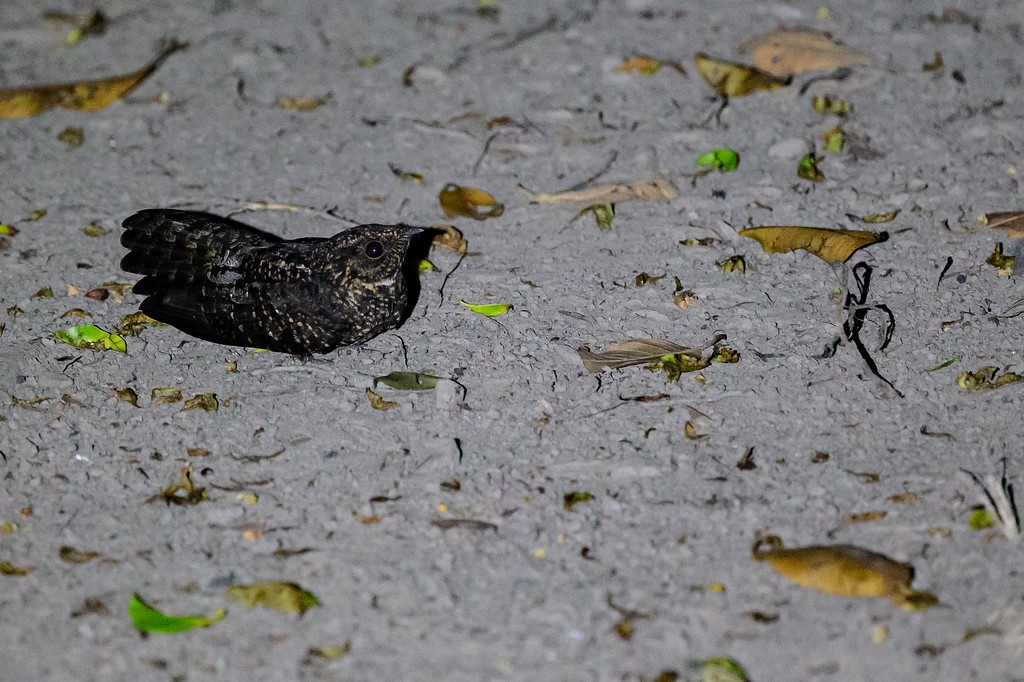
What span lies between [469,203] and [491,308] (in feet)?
2.73

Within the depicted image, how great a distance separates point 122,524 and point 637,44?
4.10 metres

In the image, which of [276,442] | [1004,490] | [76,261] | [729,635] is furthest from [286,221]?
[1004,490]

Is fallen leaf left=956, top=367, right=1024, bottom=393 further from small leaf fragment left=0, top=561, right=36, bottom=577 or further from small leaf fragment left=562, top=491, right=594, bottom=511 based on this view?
small leaf fragment left=0, top=561, right=36, bottom=577

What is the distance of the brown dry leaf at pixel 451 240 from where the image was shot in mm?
4852

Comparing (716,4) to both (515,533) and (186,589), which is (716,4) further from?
(186,589)

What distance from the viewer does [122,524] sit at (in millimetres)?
3615

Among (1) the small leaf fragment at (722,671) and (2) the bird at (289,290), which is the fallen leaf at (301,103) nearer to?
(2) the bird at (289,290)

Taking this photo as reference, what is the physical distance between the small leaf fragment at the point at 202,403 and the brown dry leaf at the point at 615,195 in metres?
1.88

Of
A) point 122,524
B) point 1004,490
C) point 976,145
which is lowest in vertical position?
point 122,524

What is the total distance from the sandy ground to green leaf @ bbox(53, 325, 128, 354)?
0.18ft

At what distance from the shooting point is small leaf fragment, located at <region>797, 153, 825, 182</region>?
5.14 m

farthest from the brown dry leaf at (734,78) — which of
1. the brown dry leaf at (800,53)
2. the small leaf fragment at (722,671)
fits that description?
the small leaf fragment at (722,671)

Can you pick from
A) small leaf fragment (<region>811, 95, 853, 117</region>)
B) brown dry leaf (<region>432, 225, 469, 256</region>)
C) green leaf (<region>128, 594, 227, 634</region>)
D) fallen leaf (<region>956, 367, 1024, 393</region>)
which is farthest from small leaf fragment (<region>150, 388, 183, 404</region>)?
small leaf fragment (<region>811, 95, 853, 117</region>)

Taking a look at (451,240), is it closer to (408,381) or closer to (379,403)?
(408,381)
